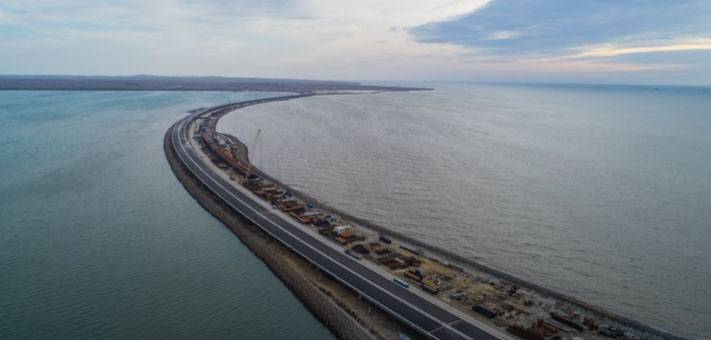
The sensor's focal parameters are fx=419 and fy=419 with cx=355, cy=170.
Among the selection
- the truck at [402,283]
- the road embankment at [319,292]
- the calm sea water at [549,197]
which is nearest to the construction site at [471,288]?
Result: the truck at [402,283]

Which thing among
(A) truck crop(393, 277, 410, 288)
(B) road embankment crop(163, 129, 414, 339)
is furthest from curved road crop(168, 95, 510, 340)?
(B) road embankment crop(163, 129, 414, 339)

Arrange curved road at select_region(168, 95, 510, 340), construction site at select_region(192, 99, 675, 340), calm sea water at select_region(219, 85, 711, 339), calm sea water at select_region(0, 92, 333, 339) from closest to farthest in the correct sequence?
curved road at select_region(168, 95, 510, 340)
construction site at select_region(192, 99, 675, 340)
calm sea water at select_region(0, 92, 333, 339)
calm sea water at select_region(219, 85, 711, 339)

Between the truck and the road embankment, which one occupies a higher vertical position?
the truck

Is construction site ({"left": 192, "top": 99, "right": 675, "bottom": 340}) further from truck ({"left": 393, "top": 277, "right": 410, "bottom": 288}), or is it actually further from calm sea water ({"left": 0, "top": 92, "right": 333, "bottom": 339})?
calm sea water ({"left": 0, "top": 92, "right": 333, "bottom": 339})

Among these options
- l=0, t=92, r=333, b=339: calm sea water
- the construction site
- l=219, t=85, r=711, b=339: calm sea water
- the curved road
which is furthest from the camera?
l=219, t=85, r=711, b=339: calm sea water

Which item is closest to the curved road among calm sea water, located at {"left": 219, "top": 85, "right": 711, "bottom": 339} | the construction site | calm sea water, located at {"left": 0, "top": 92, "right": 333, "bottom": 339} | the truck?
the truck

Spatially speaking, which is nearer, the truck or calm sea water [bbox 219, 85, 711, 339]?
the truck
